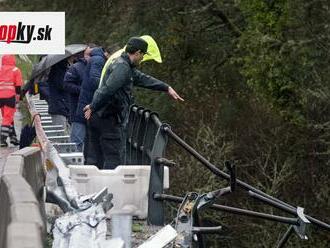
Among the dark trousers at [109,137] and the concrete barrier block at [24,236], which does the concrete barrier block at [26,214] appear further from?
the dark trousers at [109,137]

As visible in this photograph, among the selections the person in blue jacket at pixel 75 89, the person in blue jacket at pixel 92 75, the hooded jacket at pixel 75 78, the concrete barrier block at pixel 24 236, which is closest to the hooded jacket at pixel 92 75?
the person in blue jacket at pixel 92 75

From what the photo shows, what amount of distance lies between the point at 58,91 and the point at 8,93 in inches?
209

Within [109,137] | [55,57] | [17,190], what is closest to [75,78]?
A: [55,57]

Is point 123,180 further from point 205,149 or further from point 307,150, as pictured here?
point 307,150

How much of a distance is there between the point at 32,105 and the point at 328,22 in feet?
19.8

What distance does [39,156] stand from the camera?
8.49 metres

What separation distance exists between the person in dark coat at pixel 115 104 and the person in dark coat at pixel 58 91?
3978 millimetres

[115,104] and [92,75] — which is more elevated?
[92,75]

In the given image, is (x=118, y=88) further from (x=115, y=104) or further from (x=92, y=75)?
(x=92, y=75)

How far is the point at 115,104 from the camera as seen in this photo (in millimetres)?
9656

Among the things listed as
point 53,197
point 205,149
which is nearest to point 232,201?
point 205,149

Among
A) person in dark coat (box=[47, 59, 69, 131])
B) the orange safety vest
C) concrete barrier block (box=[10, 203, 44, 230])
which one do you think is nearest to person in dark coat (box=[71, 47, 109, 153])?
person in dark coat (box=[47, 59, 69, 131])

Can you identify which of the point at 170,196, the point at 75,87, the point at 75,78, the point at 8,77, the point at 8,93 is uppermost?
the point at 75,78

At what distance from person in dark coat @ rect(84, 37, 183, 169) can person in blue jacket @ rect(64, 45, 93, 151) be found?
4.81ft
